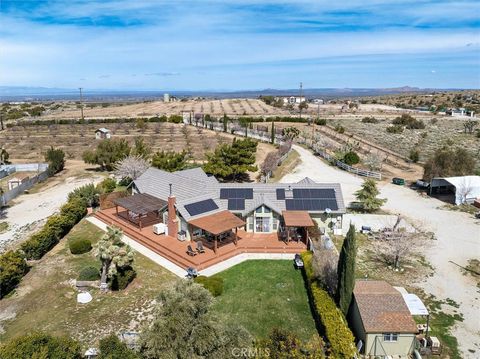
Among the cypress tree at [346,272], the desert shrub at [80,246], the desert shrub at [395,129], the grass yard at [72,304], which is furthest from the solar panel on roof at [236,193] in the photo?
the desert shrub at [395,129]

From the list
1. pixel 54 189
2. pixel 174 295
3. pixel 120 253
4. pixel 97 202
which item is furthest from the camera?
pixel 54 189

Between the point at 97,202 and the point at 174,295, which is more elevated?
the point at 174,295

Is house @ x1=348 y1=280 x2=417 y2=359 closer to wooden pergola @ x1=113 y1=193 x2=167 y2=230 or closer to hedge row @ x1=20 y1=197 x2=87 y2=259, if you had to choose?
wooden pergola @ x1=113 y1=193 x2=167 y2=230

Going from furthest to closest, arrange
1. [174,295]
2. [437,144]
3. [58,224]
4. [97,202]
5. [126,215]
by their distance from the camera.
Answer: [437,144]
[97,202]
[126,215]
[58,224]
[174,295]

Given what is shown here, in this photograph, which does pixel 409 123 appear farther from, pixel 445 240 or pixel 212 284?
pixel 212 284

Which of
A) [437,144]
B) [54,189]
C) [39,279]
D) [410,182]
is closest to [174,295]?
[39,279]

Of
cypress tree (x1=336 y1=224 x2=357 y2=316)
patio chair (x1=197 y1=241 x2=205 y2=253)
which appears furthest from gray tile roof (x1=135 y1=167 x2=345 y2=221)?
cypress tree (x1=336 y1=224 x2=357 y2=316)

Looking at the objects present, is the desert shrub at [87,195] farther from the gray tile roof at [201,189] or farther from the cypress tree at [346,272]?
the cypress tree at [346,272]

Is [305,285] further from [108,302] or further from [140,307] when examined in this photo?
[108,302]

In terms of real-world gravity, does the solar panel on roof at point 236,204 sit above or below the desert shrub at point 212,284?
above
